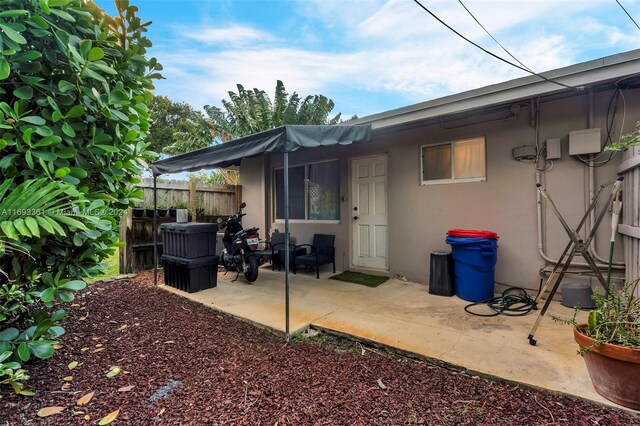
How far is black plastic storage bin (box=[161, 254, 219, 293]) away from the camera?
4199mm

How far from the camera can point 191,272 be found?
4191 millimetres

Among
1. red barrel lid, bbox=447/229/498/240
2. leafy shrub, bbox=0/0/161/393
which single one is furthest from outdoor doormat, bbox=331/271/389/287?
leafy shrub, bbox=0/0/161/393

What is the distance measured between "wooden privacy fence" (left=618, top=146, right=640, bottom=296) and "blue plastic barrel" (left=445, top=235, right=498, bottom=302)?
1.14 m

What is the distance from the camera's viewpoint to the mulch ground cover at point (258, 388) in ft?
5.41

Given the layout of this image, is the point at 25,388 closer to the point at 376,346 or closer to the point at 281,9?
the point at 376,346

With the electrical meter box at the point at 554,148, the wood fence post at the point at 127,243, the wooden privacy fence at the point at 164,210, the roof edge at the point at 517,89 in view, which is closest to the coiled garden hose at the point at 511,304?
the electrical meter box at the point at 554,148

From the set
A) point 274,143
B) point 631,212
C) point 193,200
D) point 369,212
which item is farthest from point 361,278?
point 193,200

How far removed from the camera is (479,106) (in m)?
3.39

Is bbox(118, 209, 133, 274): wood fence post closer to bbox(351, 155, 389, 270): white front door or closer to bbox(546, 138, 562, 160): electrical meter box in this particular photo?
bbox(351, 155, 389, 270): white front door

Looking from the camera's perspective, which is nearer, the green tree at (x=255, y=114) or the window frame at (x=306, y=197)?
the window frame at (x=306, y=197)

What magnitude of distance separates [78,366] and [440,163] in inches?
179

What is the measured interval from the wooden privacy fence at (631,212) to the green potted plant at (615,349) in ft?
4.19

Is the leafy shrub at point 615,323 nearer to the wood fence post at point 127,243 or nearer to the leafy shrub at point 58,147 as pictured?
the leafy shrub at point 58,147

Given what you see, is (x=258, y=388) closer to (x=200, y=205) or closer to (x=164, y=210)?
(x=164, y=210)
